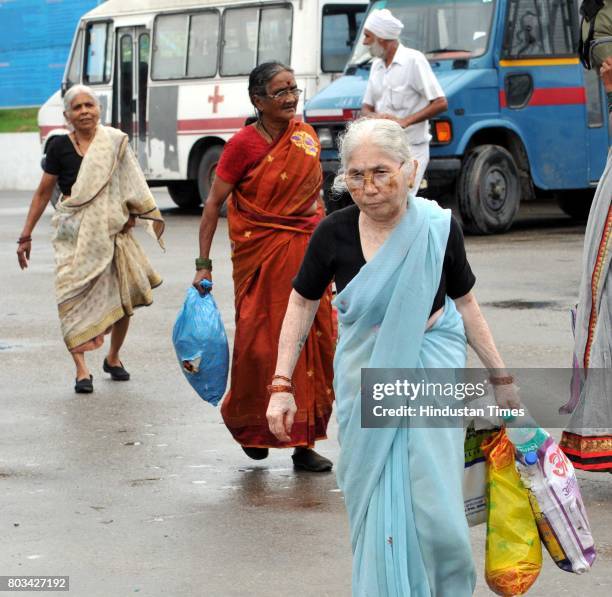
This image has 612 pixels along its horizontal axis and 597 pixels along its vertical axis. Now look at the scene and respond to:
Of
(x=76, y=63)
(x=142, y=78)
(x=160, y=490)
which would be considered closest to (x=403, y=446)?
(x=160, y=490)

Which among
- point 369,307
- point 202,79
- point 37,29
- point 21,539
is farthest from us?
point 37,29

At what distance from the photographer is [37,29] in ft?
93.8

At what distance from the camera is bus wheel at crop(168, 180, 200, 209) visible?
2145cm

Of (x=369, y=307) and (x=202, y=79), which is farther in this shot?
(x=202, y=79)

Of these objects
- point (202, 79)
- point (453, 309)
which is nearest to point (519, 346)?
point (453, 309)

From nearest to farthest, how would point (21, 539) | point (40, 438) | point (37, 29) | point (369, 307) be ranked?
point (369, 307) < point (21, 539) < point (40, 438) < point (37, 29)

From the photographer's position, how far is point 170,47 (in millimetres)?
20594

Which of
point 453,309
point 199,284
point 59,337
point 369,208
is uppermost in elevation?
point 369,208

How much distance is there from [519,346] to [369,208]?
5.32m

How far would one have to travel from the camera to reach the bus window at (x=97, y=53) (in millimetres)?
21359

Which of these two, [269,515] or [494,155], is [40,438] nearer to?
[269,515]

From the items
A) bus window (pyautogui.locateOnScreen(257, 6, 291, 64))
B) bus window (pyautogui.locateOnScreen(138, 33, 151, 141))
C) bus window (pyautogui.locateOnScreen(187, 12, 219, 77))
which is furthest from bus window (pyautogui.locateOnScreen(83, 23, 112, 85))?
bus window (pyautogui.locateOnScreen(257, 6, 291, 64))

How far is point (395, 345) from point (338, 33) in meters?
15.3

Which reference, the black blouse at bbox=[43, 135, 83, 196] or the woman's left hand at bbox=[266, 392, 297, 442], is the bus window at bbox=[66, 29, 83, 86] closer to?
the black blouse at bbox=[43, 135, 83, 196]
